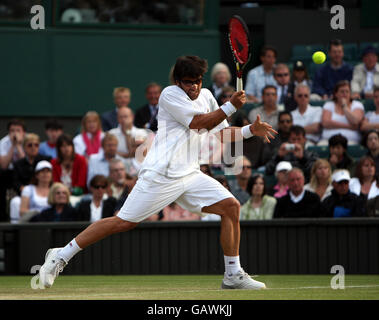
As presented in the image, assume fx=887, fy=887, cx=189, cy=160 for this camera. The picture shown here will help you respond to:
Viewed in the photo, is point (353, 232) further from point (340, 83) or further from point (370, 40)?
point (370, 40)

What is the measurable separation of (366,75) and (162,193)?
671 cm

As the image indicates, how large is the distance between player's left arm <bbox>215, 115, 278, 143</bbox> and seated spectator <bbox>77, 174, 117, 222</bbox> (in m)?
3.23

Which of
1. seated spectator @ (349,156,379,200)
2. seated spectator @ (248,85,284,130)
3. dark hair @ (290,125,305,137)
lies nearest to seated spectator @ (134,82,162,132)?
seated spectator @ (248,85,284,130)

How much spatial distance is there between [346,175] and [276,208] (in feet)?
2.89

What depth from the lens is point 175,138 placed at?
6.96m

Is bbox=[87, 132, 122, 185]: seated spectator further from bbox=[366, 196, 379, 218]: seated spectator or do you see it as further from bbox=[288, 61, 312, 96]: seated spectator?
bbox=[366, 196, 379, 218]: seated spectator

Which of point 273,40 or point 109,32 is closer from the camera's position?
point 109,32

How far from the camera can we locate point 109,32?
14.1 meters

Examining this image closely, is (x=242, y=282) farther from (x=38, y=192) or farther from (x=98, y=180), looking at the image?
(x=38, y=192)

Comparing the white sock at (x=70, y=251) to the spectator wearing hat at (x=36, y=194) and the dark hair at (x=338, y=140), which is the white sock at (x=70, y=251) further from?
the dark hair at (x=338, y=140)

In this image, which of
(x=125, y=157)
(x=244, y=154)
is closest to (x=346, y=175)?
(x=244, y=154)

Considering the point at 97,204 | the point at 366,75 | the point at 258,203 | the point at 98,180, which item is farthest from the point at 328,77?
the point at 97,204

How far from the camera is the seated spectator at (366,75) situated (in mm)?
12719

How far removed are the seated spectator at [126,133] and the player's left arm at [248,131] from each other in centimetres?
442
